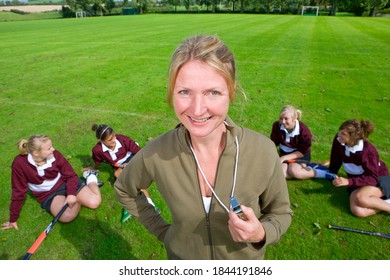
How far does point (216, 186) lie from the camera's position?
74.8 inches

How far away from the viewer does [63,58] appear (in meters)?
16.3

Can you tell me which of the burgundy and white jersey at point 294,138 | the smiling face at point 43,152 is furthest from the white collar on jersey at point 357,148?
the smiling face at point 43,152

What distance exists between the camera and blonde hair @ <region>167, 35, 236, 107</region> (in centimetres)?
163

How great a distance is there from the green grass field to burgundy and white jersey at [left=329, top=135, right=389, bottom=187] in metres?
0.49

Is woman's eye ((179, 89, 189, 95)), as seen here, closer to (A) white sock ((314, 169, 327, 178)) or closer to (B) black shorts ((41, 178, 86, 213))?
(B) black shorts ((41, 178, 86, 213))

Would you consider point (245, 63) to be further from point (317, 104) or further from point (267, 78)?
point (317, 104)

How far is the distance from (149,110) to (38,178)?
14.8 feet

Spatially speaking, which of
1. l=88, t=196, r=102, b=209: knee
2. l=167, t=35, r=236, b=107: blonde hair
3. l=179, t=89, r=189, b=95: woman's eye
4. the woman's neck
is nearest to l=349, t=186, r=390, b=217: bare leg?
l=167, t=35, r=236, b=107: blonde hair

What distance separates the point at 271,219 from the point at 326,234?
2776mm

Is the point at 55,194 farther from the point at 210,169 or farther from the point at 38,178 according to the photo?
the point at 210,169

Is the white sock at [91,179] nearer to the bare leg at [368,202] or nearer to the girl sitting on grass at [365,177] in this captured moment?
the girl sitting on grass at [365,177]

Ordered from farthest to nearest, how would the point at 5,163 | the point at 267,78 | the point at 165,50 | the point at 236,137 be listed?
the point at 165,50, the point at 267,78, the point at 5,163, the point at 236,137

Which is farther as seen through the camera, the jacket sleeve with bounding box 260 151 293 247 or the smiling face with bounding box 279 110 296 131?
the smiling face with bounding box 279 110 296 131

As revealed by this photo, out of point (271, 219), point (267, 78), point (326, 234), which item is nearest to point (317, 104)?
point (267, 78)
